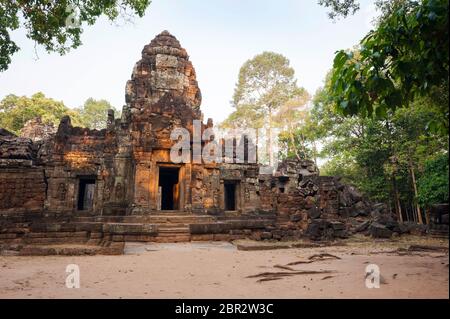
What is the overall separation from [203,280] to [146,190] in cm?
888

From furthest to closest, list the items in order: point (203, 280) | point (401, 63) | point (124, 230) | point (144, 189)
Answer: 1. point (144, 189)
2. point (124, 230)
3. point (203, 280)
4. point (401, 63)

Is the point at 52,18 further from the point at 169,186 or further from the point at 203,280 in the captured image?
the point at 169,186

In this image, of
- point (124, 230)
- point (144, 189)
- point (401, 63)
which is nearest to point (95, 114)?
point (144, 189)

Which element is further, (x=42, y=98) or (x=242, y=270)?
(x=42, y=98)

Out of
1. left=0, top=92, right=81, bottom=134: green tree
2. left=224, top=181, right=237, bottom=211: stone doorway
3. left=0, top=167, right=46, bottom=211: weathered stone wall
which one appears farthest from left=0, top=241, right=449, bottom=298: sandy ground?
left=0, top=92, right=81, bottom=134: green tree

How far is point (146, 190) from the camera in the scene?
13531 millimetres

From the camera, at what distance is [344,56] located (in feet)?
11.4

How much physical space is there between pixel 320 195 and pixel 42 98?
3159 cm

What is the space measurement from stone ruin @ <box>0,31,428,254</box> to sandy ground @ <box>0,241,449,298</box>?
14.6 feet

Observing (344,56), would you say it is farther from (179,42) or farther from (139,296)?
(179,42)

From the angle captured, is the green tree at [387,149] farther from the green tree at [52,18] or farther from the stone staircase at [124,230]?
the green tree at [52,18]

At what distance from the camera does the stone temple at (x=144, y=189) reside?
1212cm
